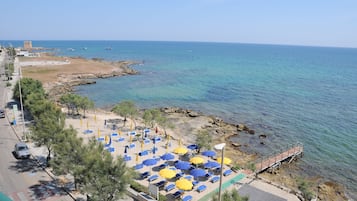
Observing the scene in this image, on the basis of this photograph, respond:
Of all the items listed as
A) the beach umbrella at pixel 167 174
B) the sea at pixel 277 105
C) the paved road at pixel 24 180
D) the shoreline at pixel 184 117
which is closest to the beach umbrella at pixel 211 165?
the beach umbrella at pixel 167 174

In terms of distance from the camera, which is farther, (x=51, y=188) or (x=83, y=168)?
(x=51, y=188)

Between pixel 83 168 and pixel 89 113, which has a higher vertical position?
pixel 83 168

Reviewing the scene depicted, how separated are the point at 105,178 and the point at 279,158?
75.3ft

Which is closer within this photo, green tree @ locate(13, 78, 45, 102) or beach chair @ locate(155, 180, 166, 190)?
beach chair @ locate(155, 180, 166, 190)

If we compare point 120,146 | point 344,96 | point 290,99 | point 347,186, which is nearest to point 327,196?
point 347,186

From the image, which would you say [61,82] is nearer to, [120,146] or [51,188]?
[120,146]

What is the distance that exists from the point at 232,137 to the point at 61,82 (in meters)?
56.8

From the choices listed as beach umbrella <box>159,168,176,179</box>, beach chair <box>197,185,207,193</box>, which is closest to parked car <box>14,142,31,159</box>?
beach umbrella <box>159,168,176,179</box>

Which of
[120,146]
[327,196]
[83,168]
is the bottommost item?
[327,196]

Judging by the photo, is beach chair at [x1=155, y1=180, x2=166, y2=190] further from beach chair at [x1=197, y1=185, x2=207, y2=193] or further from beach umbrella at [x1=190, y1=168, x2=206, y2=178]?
beach chair at [x1=197, y1=185, x2=207, y2=193]

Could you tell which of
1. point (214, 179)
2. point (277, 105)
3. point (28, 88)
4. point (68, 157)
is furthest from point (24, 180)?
point (277, 105)

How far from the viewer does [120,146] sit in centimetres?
3166

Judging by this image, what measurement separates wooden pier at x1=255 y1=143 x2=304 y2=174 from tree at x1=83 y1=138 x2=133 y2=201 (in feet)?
54.0

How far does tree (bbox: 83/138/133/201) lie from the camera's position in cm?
1545
